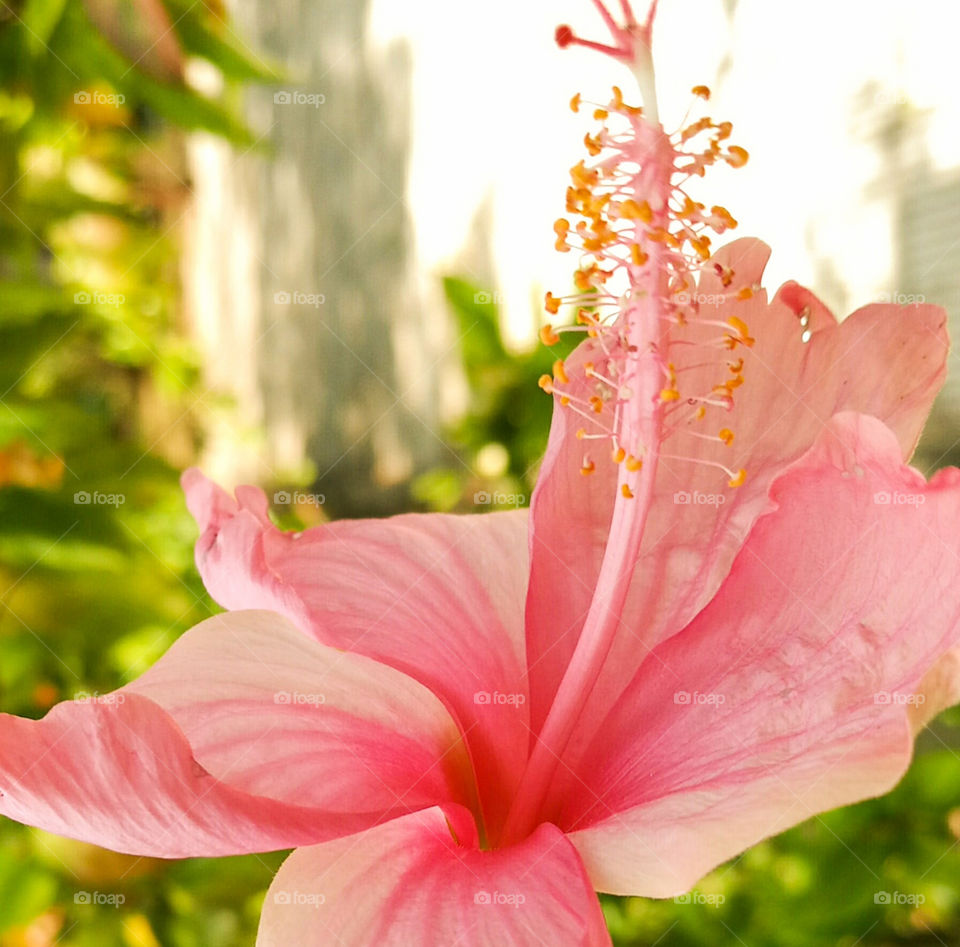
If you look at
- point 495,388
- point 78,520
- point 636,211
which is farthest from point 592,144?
point 495,388

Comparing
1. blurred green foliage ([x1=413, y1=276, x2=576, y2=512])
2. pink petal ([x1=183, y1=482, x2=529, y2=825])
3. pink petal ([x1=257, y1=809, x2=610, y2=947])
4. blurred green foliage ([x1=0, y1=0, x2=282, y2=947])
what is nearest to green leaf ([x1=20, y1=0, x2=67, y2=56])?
blurred green foliage ([x1=0, y1=0, x2=282, y2=947])

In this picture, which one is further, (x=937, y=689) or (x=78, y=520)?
(x=78, y=520)

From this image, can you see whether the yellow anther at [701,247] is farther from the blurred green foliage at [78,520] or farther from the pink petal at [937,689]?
the blurred green foliage at [78,520]

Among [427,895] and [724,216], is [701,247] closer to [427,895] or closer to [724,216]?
[724,216]

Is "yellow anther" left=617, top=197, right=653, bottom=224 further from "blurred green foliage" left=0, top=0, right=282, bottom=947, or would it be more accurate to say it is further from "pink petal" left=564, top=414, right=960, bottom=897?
"blurred green foliage" left=0, top=0, right=282, bottom=947

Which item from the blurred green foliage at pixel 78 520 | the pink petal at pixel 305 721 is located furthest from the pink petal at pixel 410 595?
the blurred green foliage at pixel 78 520

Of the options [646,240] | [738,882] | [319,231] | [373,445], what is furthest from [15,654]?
[319,231]

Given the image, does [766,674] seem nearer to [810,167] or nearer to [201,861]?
[201,861]
